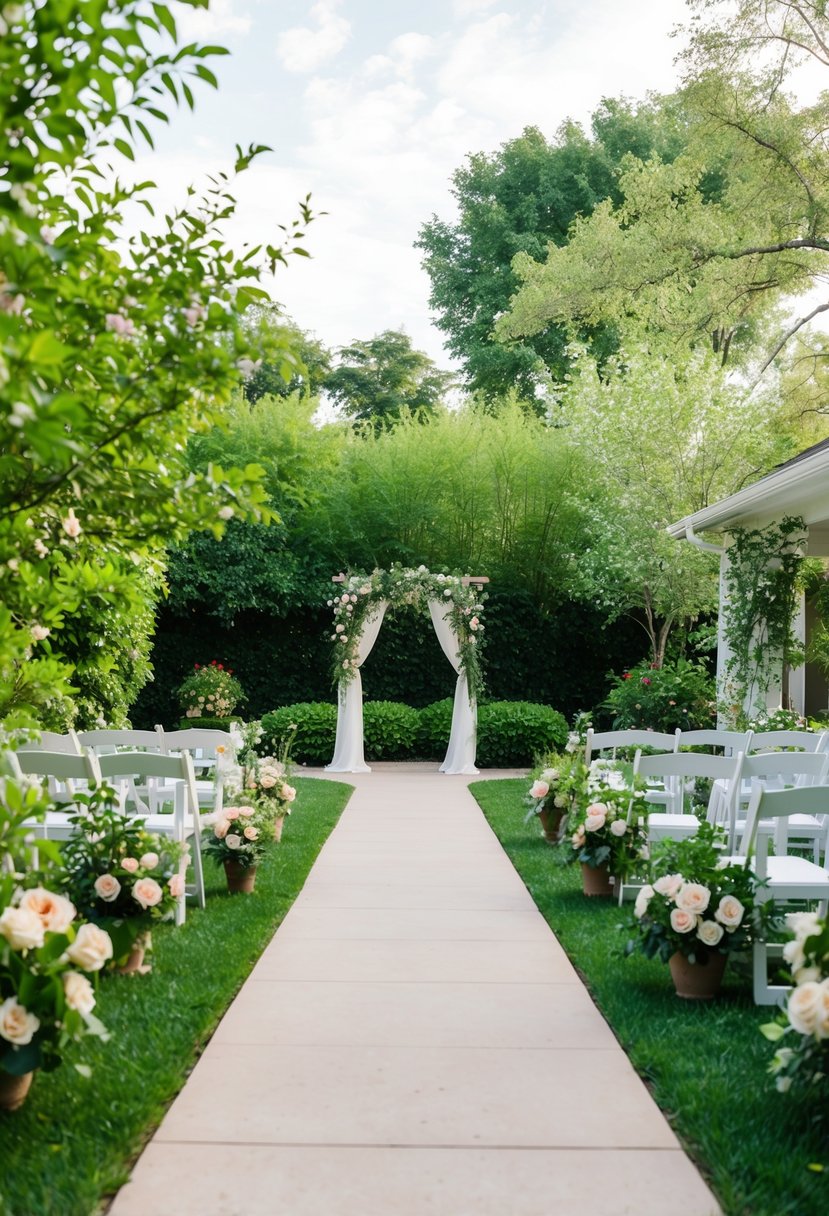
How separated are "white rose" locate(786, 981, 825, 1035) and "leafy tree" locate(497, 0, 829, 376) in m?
13.7

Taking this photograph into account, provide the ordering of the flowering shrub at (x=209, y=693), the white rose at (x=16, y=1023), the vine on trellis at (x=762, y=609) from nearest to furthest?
the white rose at (x=16, y=1023) < the vine on trellis at (x=762, y=609) < the flowering shrub at (x=209, y=693)

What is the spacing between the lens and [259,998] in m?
4.60

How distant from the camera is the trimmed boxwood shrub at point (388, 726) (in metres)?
14.8

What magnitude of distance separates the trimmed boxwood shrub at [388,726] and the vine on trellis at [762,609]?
4451mm

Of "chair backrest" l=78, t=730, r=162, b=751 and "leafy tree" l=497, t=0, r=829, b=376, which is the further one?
"leafy tree" l=497, t=0, r=829, b=376

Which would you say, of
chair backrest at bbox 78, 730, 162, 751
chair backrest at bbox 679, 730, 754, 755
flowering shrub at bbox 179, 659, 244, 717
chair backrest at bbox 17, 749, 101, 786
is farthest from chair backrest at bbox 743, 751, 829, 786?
flowering shrub at bbox 179, 659, 244, 717

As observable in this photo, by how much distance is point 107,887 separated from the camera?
4.56 meters

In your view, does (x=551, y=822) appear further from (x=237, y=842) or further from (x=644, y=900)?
(x=644, y=900)

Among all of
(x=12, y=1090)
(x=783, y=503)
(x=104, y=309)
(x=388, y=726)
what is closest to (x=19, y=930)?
(x=12, y=1090)

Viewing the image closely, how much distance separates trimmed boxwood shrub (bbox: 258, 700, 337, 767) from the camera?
1428 centimetres

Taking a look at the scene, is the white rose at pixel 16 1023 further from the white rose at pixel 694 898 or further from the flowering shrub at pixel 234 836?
the flowering shrub at pixel 234 836

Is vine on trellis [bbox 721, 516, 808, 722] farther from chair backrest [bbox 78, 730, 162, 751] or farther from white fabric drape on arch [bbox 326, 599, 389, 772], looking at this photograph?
chair backrest [bbox 78, 730, 162, 751]

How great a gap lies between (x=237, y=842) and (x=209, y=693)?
873 centimetres

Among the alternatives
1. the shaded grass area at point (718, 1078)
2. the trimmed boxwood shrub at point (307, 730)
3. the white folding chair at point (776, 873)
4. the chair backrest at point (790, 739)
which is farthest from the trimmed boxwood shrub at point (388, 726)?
the white folding chair at point (776, 873)
